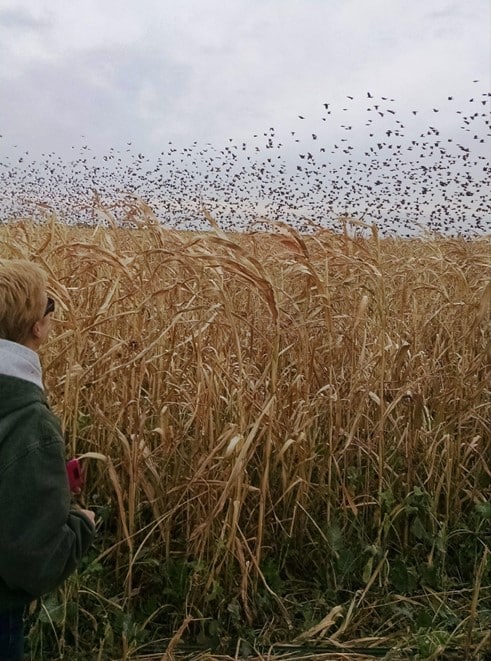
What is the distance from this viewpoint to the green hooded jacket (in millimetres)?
1181

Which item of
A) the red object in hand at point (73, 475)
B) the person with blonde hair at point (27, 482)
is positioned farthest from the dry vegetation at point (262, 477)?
the person with blonde hair at point (27, 482)

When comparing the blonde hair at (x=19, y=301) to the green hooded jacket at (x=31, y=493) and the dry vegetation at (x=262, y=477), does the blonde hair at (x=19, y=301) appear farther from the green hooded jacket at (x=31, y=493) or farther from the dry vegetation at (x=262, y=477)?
the dry vegetation at (x=262, y=477)

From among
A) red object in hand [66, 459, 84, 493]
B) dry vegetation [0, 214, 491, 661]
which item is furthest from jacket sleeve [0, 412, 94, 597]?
dry vegetation [0, 214, 491, 661]

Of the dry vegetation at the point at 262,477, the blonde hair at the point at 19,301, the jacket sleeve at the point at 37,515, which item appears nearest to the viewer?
the jacket sleeve at the point at 37,515

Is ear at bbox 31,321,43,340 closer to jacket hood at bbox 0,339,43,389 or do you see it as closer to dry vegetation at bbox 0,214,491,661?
jacket hood at bbox 0,339,43,389

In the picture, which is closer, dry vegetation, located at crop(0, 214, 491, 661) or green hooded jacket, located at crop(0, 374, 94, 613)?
green hooded jacket, located at crop(0, 374, 94, 613)

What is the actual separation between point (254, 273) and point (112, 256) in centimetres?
48

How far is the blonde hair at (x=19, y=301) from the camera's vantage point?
1320 mm

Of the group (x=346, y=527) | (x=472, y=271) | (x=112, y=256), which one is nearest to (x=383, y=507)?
(x=346, y=527)

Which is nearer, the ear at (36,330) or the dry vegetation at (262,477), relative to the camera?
the ear at (36,330)

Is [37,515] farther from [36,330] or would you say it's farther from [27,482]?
[36,330]

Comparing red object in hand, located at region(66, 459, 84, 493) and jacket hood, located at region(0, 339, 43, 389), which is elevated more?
jacket hood, located at region(0, 339, 43, 389)

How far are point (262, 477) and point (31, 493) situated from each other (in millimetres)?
804

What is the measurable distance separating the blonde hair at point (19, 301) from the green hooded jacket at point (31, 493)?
14cm
